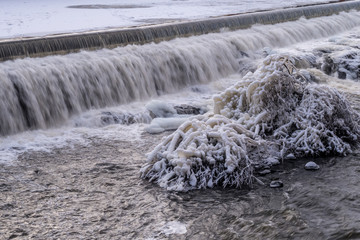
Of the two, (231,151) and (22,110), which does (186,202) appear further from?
(22,110)

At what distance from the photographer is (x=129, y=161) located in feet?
23.2

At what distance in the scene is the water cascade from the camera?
1010 cm

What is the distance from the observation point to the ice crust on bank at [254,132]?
619cm

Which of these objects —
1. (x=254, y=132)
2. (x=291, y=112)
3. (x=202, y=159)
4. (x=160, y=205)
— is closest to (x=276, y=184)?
(x=202, y=159)

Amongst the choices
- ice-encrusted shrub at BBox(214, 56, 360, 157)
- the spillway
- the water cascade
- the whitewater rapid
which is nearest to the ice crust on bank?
ice-encrusted shrub at BBox(214, 56, 360, 157)

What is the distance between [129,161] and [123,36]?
5.50 meters

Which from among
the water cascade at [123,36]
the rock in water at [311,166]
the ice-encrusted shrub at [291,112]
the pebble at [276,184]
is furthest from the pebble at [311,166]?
the water cascade at [123,36]

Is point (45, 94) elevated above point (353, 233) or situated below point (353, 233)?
above

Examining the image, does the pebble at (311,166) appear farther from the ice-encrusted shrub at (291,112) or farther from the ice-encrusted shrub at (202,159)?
the ice-encrusted shrub at (202,159)

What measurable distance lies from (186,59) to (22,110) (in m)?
4.70

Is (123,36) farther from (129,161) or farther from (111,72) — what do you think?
(129,161)

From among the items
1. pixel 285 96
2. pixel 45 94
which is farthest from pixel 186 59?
pixel 285 96

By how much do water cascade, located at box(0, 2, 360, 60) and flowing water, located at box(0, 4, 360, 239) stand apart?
1.20 ft

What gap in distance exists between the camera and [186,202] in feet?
18.8
